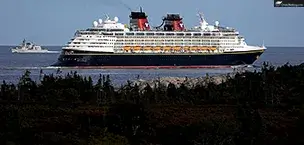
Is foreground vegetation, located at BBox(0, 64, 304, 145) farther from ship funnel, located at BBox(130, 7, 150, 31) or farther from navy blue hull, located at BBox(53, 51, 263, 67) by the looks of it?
ship funnel, located at BBox(130, 7, 150, 31)

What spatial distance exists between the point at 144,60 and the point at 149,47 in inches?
60.4

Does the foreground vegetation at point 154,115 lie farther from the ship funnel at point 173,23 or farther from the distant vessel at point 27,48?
the distant vessel at point 27,48

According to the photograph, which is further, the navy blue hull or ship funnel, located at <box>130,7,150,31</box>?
ship funnel, located at <box>130,7,150,31</box>

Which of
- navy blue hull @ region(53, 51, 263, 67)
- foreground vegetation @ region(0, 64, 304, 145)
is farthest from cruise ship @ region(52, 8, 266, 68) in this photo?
foreground vegetation @ region(0, 64, 304, 145)

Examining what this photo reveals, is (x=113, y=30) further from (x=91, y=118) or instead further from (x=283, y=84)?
(x=91, y=118)

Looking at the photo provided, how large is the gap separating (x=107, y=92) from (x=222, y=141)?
27.9 feet

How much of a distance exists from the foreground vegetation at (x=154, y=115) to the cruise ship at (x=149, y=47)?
43.7 meters

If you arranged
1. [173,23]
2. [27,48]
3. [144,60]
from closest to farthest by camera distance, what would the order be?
[144,60] < [173,23] < [27,48]

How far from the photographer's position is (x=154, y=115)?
49.9 feet

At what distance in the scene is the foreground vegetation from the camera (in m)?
13.0

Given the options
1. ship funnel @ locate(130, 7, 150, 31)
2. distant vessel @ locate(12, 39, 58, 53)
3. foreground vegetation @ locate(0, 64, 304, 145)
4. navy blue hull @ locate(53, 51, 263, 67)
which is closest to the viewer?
foreground vegetation @ locate(0, 64, 304, 145)

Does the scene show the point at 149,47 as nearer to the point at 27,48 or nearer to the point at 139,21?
the point at 139,21

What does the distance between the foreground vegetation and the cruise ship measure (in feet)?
143

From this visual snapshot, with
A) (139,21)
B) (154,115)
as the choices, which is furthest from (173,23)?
(154,115)
